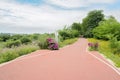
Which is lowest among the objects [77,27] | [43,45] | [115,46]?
[115,46]

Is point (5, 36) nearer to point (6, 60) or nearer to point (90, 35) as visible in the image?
point (90, 35)

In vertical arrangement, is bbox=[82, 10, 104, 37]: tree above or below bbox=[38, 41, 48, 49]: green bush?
above

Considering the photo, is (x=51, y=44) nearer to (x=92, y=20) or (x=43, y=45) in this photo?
(x=43, y=45)

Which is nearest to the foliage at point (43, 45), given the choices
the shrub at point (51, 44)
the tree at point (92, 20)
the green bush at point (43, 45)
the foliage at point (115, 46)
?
the green bush at point (43, 45)

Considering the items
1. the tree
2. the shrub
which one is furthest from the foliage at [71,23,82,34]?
the shrub

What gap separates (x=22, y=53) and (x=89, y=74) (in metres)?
8.20

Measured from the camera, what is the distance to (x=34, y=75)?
842 centimetres

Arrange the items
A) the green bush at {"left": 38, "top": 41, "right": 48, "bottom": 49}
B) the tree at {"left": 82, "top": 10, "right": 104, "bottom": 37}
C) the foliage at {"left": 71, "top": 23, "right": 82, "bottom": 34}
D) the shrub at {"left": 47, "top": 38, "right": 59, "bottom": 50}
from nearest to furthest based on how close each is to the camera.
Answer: the shrub at {"left": 47, "top": 38, "right": 59, "bottom": 50} → the green bush at {"left": 38, "top": 41, "right": 48, "bottom": 49} → the tree at {"left": 82, "top": 10, "right": 104, "bottom": 37} → the foliage at {"left": 71, "top": 23, "right": 82, "bottom": 34}

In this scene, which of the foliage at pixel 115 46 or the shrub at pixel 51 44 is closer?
the shrub at pixel 51 44

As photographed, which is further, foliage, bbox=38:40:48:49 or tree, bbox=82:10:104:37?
tree, bbox=82:10:104:37

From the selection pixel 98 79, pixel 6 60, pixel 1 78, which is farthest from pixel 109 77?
pixel 6 60

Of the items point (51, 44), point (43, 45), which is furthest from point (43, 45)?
point (51, 44)

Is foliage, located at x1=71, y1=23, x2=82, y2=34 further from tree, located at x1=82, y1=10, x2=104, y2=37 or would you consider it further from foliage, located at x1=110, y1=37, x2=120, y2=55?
foliage, located at x1=110, y1=37, x2=120, y2=55

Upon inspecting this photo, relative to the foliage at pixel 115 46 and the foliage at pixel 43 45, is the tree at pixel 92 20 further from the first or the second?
the foliage at pixel 43 45
